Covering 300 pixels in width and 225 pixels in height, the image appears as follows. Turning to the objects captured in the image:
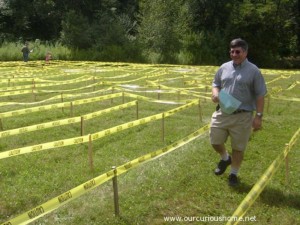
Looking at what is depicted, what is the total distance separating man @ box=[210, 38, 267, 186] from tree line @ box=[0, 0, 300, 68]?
90.1 feet

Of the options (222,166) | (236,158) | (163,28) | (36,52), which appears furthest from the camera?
(36,52)

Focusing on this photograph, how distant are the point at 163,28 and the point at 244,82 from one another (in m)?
28.1

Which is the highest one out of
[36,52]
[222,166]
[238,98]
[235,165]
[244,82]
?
[244,82]

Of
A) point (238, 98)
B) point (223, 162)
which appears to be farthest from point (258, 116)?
point (223, 162)

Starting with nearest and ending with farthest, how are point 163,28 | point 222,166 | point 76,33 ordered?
point 222,166 < point 163,28 < point 76,33

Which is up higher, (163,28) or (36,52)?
(163,28)

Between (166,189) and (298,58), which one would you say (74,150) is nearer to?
(166,189)

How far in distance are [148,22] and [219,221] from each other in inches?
1175

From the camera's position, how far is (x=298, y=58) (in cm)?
4009

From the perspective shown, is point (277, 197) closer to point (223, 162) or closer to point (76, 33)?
point (223, 162)

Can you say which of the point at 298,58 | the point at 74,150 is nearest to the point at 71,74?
the point at 74,150

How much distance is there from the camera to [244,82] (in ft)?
17.1

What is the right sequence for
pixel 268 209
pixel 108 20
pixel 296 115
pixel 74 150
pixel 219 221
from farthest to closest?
pixel 108 20
pixel 296 115
pixel 74 150
pixel 268 209
pixel 219 221

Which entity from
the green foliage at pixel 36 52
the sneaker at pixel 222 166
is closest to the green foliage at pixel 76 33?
the green foliage at pixel 36 52
